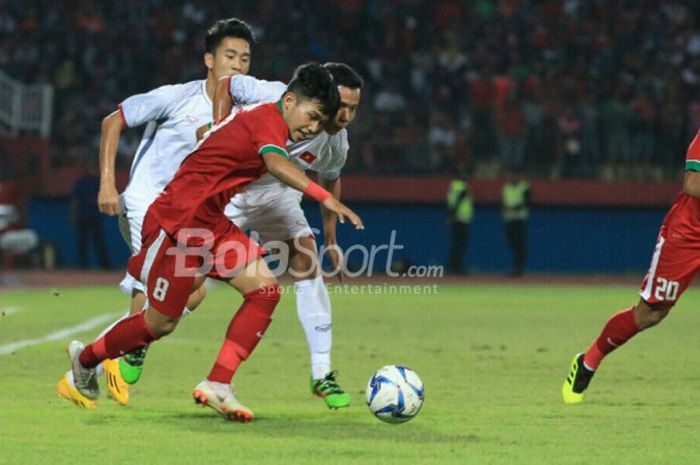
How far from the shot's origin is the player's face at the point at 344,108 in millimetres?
8039

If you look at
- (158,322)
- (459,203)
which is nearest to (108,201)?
(158,322)

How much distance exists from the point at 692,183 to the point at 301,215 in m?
2.43

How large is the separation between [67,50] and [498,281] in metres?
10.2

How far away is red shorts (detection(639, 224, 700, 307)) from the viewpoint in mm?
8773

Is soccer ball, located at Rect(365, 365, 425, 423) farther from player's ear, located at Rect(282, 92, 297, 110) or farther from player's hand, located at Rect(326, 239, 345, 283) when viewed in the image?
player's ear, located at Rect(282, 92, 297, 110)

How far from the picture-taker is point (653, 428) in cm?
765

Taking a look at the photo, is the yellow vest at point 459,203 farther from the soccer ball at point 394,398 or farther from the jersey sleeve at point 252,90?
the soccer ball at point 394,398

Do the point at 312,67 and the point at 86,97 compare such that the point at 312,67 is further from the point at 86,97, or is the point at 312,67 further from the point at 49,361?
the point at 86,97

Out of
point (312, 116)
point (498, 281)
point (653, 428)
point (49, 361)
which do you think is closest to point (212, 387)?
point (312, 116)

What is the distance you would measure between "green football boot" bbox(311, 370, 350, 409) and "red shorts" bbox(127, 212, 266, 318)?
1.21m

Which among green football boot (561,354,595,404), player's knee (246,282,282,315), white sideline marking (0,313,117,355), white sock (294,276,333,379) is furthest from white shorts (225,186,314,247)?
white sideline marking (0,313,117,355)

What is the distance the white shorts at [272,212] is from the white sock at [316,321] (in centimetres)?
33

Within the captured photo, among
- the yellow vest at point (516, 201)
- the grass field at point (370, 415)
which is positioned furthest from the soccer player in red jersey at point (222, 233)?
the yellow vest at point (516, 201)

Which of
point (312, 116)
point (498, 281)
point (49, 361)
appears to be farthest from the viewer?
point (498, 281)
